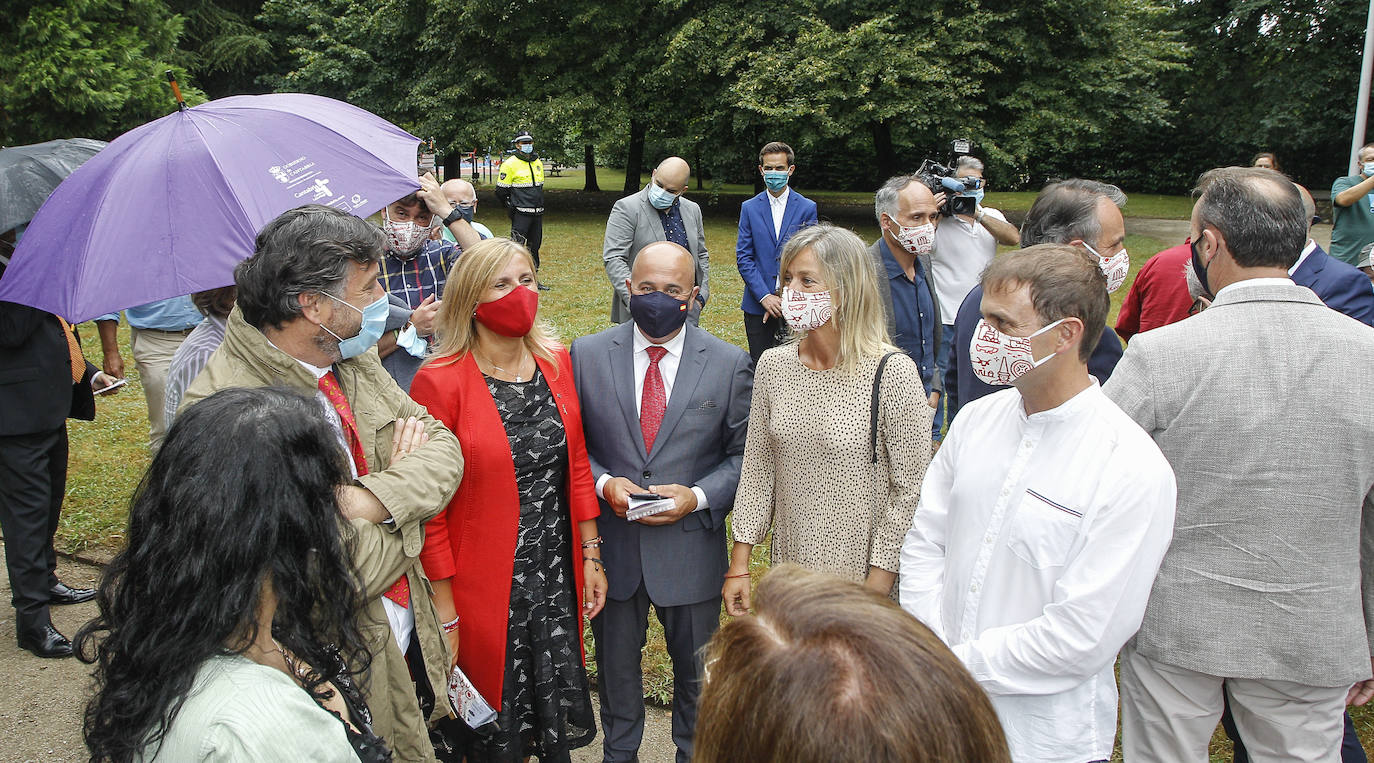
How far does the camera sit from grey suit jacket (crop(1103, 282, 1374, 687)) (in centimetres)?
249

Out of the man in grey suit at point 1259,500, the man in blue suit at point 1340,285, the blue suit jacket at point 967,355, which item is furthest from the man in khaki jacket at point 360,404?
the man in blue suit at point 1340,285

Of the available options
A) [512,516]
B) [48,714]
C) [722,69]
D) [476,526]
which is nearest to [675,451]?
[512,516]

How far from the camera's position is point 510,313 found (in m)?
3.17

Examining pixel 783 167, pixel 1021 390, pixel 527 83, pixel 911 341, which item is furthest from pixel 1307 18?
pixel 1021 390

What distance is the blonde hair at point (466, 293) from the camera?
10.4ft

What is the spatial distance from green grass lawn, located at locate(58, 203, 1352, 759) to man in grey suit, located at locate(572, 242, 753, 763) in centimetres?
74

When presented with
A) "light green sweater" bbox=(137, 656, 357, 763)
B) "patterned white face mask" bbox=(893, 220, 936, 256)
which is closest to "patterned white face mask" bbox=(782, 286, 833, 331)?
"light green sweater" bbox=(137, 656, 357, 763)

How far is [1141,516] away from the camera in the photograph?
213 cm

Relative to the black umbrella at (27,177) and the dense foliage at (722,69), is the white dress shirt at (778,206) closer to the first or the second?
the black umbrella at (27,177)

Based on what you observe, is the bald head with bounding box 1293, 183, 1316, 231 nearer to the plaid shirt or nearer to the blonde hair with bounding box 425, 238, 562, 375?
the blonde hair with bounding box 425, 238, 562, 375

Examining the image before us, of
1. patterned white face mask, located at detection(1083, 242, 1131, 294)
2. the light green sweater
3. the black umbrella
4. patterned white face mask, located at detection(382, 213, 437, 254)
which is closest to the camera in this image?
the light green sweater

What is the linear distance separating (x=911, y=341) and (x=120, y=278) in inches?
155

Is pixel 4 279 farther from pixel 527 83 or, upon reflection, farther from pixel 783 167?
pixel 527 83

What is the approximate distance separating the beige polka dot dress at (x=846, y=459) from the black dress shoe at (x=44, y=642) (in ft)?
11.5
